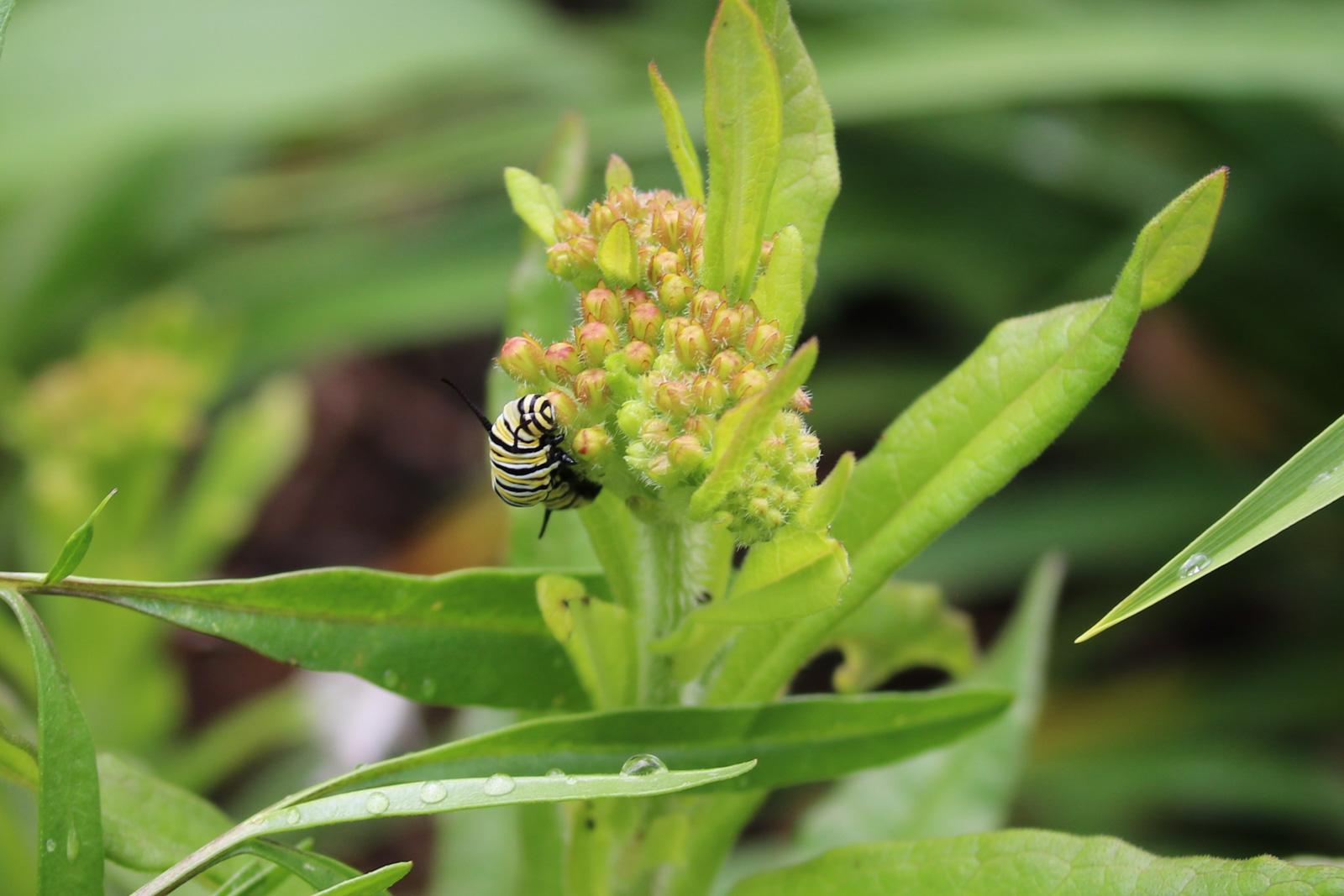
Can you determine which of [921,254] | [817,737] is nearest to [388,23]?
[921,254]

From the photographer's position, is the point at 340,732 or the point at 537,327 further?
the point at 340,732

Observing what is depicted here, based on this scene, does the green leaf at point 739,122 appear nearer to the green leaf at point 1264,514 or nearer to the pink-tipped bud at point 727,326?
the pink-tipped bud at point 727,326

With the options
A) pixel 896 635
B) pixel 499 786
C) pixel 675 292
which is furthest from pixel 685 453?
pixel 896 635

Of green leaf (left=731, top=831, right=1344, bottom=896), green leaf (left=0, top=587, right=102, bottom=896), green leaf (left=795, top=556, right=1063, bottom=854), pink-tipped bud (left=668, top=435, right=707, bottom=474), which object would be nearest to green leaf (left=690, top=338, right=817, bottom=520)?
pink-tipped bud (left=668, top=435, right=707, bottom=474)

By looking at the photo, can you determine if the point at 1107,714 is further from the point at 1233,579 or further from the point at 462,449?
the point at 462,449

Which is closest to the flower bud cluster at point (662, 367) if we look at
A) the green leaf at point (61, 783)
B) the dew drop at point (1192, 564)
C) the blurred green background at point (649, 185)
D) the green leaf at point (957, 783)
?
the dew drop at point (1192, 564)

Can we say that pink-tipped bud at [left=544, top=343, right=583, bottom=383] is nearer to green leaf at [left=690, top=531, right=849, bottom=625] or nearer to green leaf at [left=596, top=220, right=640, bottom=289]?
green leaf at [left=596, top=220, right=640, bottom=289]

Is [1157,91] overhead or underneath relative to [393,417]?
overhead

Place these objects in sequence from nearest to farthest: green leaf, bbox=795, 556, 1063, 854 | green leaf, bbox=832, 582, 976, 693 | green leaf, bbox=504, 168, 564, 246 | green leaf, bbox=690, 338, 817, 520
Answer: green leaf, bbox=690, 338, 817, 520 → green leaf, bbox=504, 168, 564, 246 → green leaf, bbox=832, 582, 976, 693 → green leaf, bbox=795, 556, 1063, 854
